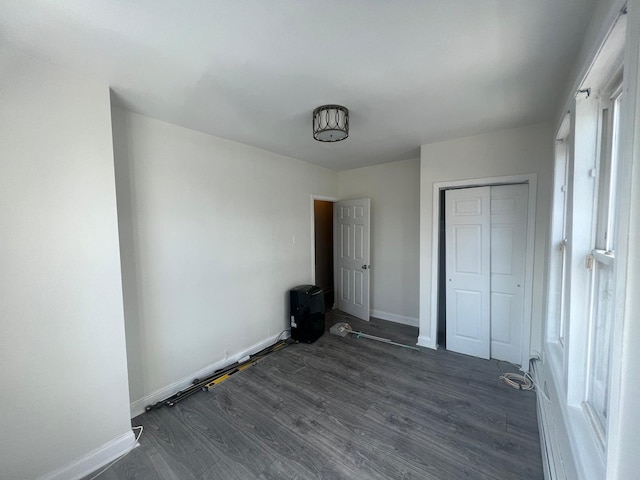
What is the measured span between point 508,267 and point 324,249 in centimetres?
323

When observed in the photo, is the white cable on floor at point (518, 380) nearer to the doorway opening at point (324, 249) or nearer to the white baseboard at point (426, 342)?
the white baseboard at point (426, 342)

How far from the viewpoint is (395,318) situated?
3.96m

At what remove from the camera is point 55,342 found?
4.89 feet

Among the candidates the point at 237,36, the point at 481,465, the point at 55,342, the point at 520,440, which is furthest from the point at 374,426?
the point at 237,36

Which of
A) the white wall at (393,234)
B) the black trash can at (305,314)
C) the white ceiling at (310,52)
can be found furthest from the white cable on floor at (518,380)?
the white ceiling at (310,52)

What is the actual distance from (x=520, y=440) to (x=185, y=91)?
3.46m

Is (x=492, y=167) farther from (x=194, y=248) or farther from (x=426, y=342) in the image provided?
(x=194, y=248)

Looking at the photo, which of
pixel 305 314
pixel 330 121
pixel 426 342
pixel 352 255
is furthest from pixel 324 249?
pixel 330 121

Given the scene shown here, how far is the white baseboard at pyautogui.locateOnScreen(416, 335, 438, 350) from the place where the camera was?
10.1ft

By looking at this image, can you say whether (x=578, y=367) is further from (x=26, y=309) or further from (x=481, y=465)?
(x=26, y=309)

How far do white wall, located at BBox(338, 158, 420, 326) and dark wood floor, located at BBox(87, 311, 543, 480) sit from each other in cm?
121

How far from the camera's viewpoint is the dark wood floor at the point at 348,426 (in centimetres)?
161

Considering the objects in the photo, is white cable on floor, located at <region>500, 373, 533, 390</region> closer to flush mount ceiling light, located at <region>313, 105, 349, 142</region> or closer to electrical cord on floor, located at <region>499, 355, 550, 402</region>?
electrical cord on floor, located at <region>499, 355, 550, 402</region>

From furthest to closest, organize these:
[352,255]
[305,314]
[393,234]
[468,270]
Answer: [352,255], [393,234], [305,314], [468,270]
